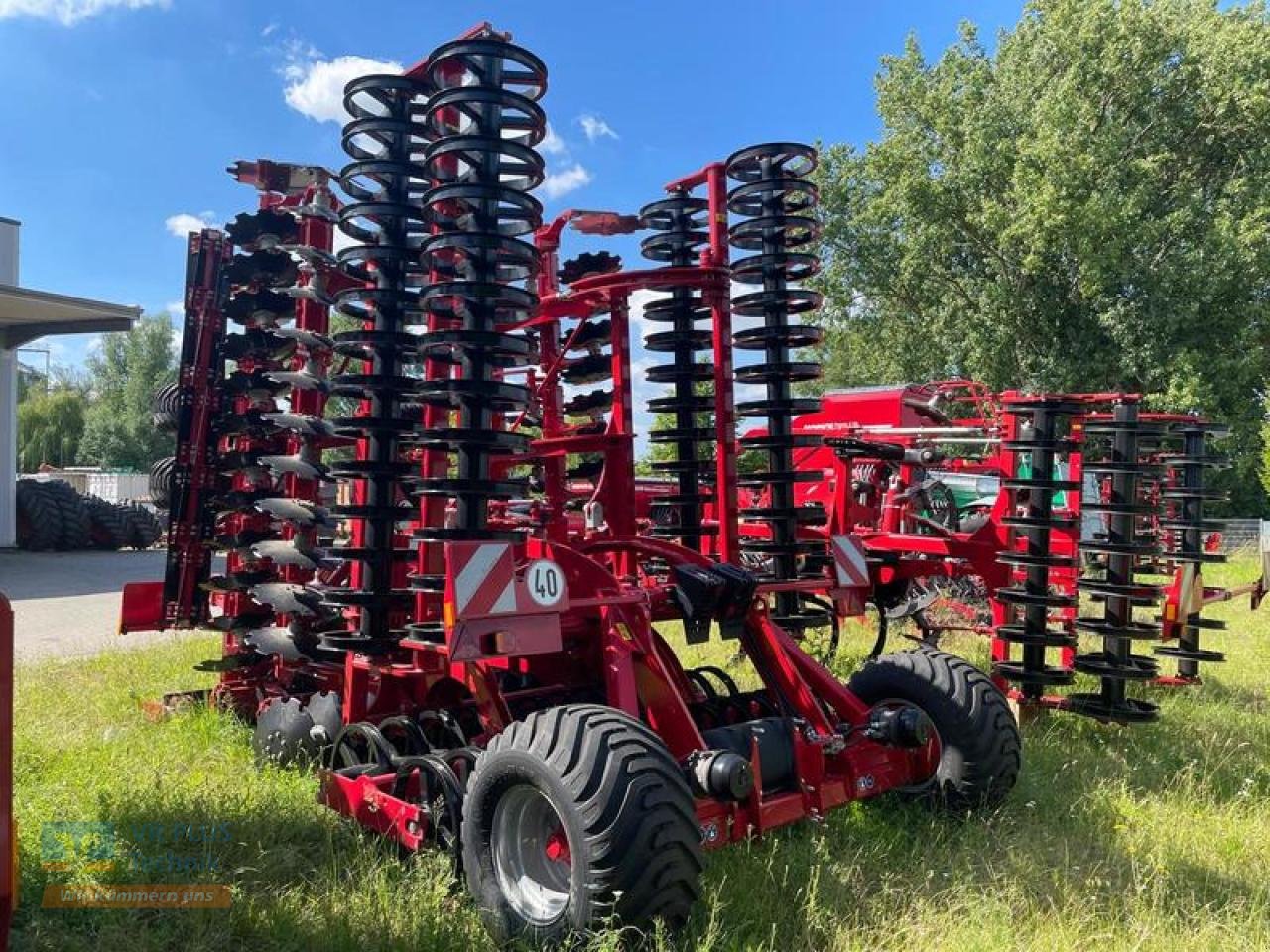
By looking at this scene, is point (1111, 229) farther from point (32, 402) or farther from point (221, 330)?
point (32, 402)

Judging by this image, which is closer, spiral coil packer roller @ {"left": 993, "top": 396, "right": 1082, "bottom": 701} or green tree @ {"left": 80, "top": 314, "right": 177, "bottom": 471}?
spiral coil packer roller @ {"left": 993, "top": 396, "right": 1082, "bottom": 701}

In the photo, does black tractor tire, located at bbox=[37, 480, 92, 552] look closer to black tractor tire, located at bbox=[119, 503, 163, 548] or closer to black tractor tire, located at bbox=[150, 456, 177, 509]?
black tractor tire, located at bbox=[119, 503, 163, 548]

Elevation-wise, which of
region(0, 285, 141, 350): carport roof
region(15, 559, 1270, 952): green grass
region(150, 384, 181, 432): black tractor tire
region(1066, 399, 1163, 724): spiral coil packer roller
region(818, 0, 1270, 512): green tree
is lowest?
region(15, 559, 1270, 952): green grass

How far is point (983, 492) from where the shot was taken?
48.4 ft

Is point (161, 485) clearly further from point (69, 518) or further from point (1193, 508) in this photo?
point (69, 518)

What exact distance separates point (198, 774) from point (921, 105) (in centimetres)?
2702

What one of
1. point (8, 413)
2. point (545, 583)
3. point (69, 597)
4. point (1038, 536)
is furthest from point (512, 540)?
point (8, 413)

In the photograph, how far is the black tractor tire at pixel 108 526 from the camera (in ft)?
65.4

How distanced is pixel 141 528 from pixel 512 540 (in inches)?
750

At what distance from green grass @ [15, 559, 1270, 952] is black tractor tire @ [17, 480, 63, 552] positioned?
15270 millimetres

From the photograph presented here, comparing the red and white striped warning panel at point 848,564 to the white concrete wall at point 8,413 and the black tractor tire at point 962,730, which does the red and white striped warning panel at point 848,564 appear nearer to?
the black tractor tire at point 962,730

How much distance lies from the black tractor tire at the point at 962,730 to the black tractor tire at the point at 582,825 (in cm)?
174

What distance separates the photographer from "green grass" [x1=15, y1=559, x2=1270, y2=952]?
3.39 m

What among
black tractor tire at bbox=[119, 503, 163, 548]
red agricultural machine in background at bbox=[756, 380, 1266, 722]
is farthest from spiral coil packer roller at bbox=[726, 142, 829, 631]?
black tractor tire at bbox=[119, 503, 163, 548]
